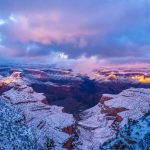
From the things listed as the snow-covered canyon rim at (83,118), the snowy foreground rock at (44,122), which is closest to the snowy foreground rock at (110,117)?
the snow-covered canyon rim at (83,118)

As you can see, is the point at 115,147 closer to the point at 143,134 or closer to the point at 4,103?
the point at 143,134

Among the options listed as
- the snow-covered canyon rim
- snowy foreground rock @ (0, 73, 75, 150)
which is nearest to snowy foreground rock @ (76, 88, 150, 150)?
the snow-covered canyon rim

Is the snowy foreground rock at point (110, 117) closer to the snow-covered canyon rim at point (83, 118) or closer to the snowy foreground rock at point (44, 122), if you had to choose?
the snow-covered canyon rim at point (83, 118)

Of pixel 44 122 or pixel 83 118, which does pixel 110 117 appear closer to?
pixel 83 118

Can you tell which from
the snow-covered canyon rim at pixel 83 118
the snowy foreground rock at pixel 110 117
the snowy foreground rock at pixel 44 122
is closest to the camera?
the snowy foreground rock at pixel 44 122

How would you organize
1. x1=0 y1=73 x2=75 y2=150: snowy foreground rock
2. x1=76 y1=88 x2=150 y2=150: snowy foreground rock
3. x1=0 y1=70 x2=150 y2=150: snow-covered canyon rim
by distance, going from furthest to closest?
x1=76 y1=88 x2=150 y2=150: snowy foreground rock, x1=0 y1=70 x2=150 y2=150: snow-covered canyon rim, x1=0 y1=73 x2=75 y2=150: snowy foreground rock

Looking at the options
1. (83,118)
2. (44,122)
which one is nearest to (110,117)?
(83,118)

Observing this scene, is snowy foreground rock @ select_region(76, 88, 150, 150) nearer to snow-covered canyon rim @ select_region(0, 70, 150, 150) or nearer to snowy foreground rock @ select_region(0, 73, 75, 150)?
snow-covered canyon rim @ select_region(0, 70, 150, 150)

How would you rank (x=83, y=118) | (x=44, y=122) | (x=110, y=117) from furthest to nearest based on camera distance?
(x=83, y=118) → (x=110, y=117) → (x=44, y=122)

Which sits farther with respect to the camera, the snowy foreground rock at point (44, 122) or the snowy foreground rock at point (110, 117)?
the snowy foreground rock at point (110, 117)
